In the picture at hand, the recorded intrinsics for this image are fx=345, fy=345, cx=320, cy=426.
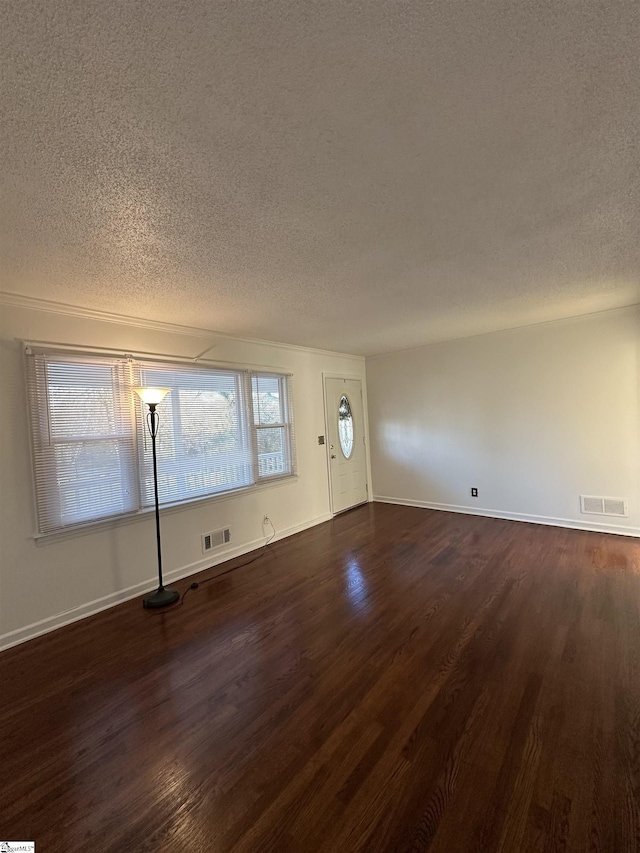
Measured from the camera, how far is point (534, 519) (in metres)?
4.30

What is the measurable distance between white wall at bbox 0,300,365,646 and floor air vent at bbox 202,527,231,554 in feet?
0.21

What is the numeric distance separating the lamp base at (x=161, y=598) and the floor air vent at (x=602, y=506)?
4.41m

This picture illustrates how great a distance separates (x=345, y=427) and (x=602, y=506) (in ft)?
10.9

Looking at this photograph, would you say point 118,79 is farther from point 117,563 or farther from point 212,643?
point 117,563

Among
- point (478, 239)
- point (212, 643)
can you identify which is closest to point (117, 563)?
point (212, 643)

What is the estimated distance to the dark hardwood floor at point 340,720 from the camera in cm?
123

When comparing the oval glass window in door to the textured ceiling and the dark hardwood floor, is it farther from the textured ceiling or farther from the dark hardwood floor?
the textured ceiling

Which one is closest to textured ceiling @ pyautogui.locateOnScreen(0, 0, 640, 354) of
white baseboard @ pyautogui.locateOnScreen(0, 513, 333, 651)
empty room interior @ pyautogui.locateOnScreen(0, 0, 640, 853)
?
empty room interior @ pyautogui.locateOnScreen(0, 0, 640, 853)

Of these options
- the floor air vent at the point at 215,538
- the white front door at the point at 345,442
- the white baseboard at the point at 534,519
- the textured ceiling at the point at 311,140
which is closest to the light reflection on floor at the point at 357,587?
the floor air vent at the point at 215,538

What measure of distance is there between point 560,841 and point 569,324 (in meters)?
4.32

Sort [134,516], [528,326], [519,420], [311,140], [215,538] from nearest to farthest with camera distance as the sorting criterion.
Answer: [311,140]
[134,516]
[215,538]
[528,326]
[519,420]

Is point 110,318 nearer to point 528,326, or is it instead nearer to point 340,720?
point 340,720

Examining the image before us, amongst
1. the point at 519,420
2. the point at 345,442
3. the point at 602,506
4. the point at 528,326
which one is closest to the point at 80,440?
the point at 345,442

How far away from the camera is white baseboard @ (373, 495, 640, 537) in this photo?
3805 mm
